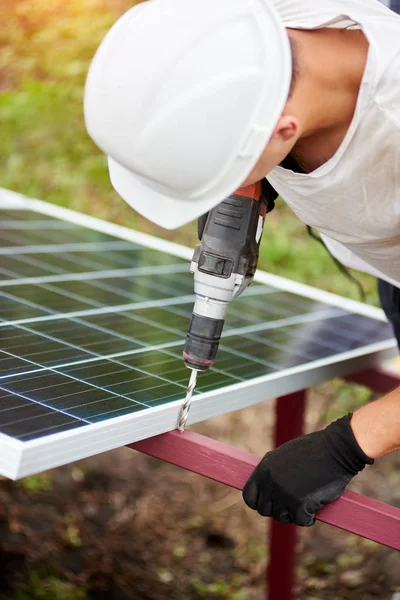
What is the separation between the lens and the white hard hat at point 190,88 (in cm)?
168

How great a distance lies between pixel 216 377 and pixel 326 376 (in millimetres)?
496

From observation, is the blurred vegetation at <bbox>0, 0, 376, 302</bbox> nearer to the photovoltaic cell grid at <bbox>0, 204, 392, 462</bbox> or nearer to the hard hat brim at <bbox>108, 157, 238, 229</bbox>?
the photovoltaic cell grid at <bbox>0, 204, 392, 462</bbox>

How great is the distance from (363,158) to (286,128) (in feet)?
0.75

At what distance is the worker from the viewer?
169 centimetres

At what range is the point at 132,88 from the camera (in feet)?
5.48

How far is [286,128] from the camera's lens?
5.93 feet

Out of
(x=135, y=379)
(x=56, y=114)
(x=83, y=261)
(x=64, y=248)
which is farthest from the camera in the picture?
(x=56, y=114)

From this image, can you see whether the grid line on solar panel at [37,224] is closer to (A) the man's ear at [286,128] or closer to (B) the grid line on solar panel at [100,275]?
(B) the grid line on solar panel at [100,275]

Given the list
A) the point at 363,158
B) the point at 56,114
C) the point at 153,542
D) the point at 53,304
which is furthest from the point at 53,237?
the point at 56,114

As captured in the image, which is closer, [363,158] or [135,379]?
[363,158]

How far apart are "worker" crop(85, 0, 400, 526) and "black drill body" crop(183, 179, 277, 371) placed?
14 cm

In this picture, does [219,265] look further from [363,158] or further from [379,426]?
[379,426]

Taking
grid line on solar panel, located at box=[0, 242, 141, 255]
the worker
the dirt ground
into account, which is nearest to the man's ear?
the worker

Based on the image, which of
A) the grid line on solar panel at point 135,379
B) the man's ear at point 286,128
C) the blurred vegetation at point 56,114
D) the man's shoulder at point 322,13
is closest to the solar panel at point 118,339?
the grid line on solar panel at point 135,379
